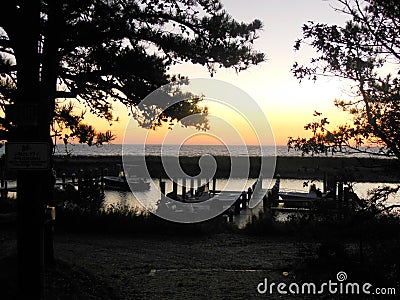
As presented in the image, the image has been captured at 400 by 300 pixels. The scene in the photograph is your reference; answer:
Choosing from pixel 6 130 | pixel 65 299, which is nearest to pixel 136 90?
pixel 6 130

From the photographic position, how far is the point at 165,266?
9086 millimetres

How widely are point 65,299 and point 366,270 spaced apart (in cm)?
370

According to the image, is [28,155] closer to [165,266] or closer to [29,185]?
[29,185]

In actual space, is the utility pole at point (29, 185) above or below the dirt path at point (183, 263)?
above

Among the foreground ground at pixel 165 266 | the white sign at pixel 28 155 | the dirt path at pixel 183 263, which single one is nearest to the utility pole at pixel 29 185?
the white sign at pixel 28 155

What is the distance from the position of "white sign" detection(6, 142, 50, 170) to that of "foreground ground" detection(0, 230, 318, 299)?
180 centimetres

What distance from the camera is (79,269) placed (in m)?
7.83

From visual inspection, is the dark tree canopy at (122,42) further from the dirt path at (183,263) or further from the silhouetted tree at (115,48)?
the dirt path at (183,263)

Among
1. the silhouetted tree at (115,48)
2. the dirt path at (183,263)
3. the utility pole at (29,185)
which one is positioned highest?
the silhouetted tree at (115,48)

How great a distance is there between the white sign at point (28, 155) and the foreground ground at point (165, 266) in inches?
70.8

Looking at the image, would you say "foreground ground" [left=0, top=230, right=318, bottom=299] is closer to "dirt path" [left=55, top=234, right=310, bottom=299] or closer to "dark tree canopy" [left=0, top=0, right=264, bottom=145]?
"dirt path" [left=55, top=234, right=310, bottom=299]

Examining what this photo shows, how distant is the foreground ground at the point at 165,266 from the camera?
709 centimetres

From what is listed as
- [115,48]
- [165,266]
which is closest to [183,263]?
[165,266]

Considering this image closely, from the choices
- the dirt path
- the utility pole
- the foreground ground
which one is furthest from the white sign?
the dirt path
